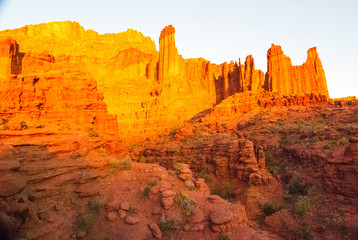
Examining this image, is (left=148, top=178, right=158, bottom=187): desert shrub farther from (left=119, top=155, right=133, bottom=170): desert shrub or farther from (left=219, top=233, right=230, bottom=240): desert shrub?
(left=219, top=233, right=230, bottom=240): desert shrub

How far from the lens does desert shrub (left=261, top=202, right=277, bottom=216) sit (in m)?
15.5

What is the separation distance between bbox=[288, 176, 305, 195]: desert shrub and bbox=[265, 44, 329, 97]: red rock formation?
37878 mm

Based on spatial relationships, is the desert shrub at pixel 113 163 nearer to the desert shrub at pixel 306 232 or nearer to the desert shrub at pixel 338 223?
the desert shrub at pixel 306 232

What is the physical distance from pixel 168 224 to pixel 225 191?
1240 centimetres

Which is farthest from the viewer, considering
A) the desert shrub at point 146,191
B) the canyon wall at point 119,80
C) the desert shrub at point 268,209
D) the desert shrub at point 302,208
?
the desert shrub at point 268,209

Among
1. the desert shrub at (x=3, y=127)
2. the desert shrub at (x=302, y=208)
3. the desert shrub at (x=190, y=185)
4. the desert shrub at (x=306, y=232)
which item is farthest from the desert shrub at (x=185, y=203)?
the desert shrub at (x=3, y=127)

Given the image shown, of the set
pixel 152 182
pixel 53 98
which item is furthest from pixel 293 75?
pixel 53 98

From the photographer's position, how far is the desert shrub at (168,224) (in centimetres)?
943

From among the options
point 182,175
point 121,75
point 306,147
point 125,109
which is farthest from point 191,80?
point 182,175

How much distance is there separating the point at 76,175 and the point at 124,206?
8.54ft

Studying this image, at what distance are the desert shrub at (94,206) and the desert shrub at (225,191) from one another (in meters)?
13.6

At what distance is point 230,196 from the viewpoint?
20297 mm

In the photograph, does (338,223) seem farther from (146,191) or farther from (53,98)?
(53,98)

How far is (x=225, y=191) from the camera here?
20.6m
